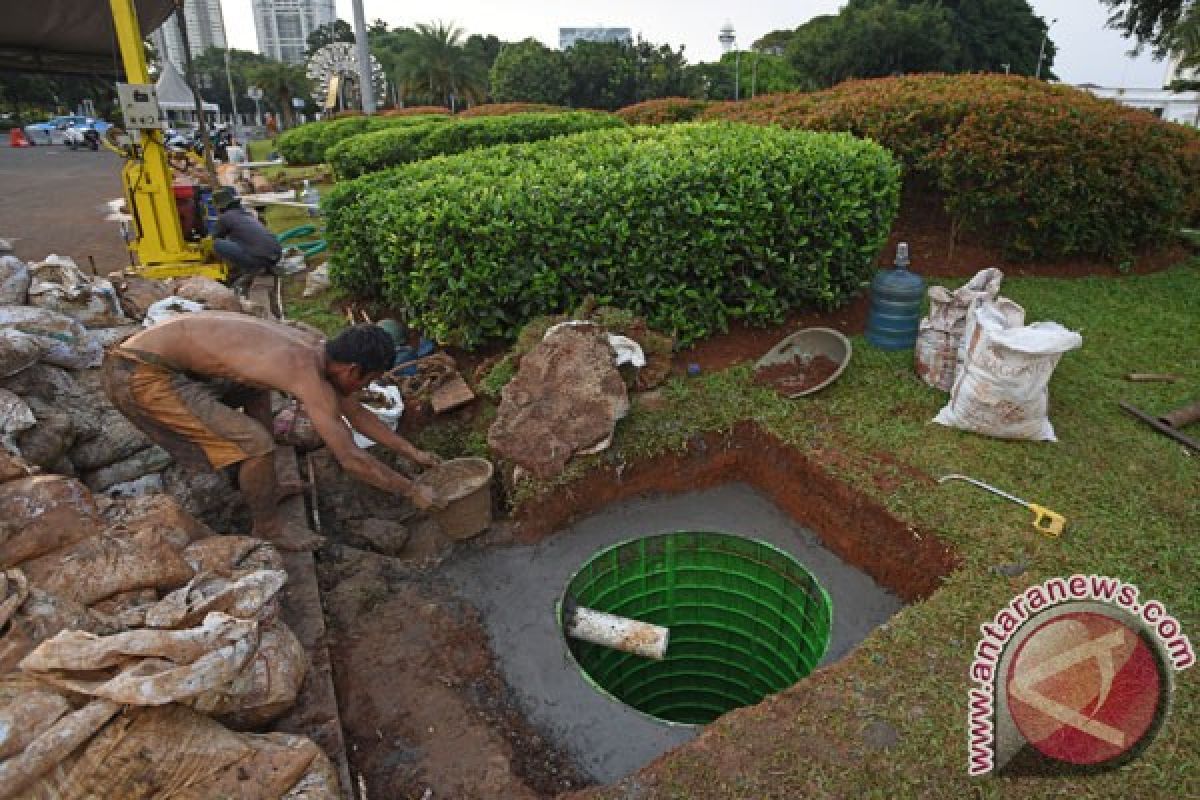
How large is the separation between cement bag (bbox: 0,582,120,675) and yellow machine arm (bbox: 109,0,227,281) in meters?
6.08

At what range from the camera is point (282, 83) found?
50844mm

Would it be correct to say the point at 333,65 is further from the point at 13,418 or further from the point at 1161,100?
the point at 1161,100

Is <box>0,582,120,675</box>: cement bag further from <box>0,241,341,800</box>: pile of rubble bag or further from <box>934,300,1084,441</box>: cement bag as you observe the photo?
<box>934,300,1084,441</box>: cement bag

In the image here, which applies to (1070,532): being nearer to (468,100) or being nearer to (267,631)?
(267,631)

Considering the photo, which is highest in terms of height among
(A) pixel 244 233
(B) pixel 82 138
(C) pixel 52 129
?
(C) pixel 52 129

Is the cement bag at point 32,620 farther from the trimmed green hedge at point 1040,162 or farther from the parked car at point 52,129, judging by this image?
the parked car at point 52,129

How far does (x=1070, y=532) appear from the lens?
11.8 ft

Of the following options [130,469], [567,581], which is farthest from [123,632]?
[567,581]

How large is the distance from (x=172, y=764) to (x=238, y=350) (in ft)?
6.58

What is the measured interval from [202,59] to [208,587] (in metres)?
89.8

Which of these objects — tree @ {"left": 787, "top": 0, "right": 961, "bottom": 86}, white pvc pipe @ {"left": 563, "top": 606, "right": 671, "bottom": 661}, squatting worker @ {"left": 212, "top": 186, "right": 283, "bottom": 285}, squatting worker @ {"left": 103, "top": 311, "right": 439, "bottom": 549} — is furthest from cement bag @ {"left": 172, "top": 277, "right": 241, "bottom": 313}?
tree @ {"left": 787, "top": 0, "right": 961, "bottom": 86}

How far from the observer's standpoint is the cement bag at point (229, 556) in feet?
9.97

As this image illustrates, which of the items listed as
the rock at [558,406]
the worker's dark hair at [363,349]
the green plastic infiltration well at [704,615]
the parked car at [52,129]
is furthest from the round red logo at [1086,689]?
the parked car at [52,129]

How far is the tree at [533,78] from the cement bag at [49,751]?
37793 millimetres
